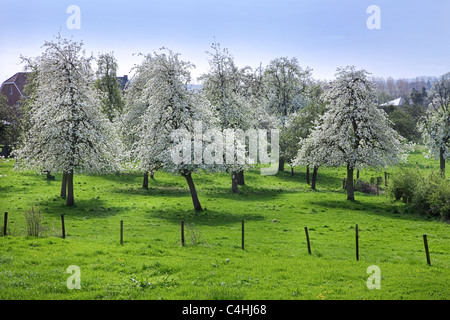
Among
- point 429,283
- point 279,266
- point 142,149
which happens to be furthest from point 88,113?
point 429,283

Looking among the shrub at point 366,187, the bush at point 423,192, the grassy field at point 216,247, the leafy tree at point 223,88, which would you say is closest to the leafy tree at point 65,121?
the grassy field at point 216,247

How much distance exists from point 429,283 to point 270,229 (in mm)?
13564

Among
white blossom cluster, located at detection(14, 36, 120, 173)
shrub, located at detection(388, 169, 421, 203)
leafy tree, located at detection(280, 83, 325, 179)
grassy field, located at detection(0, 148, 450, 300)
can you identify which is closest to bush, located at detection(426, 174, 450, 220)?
grassy field, located at detection(0, 148, 450, 300)

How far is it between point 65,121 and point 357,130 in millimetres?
28473

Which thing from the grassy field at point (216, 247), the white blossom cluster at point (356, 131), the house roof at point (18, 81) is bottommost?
the grassy field at point (216, 247)

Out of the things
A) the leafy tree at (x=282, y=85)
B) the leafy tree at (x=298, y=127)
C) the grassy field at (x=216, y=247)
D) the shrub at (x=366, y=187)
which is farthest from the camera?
the leafy tree at (x=282, y=85)

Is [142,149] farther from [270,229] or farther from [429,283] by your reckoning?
[429,283]

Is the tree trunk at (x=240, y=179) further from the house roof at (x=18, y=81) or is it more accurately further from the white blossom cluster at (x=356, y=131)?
the house roof at (x=18, y=81)

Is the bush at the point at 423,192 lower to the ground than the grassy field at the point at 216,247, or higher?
higher

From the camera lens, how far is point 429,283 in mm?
16016

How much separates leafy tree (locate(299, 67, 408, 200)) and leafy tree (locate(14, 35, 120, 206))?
76.2 feet

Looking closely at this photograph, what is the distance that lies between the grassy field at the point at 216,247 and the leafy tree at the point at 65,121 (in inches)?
154

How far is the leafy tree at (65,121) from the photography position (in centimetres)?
3434

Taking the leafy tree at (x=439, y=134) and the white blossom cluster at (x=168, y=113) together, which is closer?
the white blossom cluster at (x=168, y=113)
